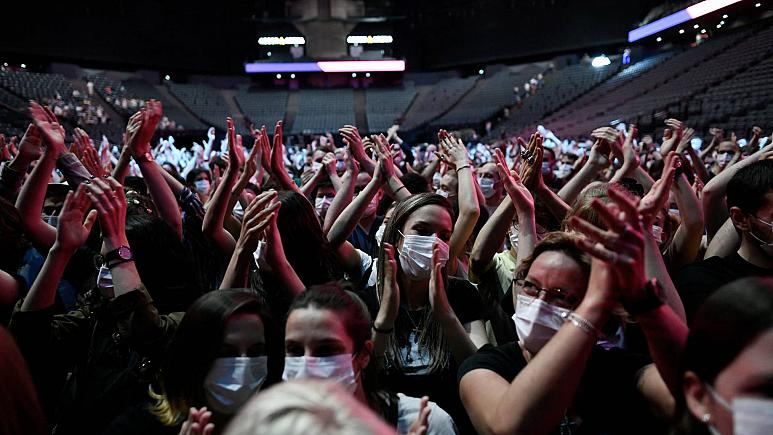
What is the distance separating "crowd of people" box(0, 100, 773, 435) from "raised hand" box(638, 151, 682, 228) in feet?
0.04

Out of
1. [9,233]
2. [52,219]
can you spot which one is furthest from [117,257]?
[52,219]

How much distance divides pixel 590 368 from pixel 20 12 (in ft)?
125

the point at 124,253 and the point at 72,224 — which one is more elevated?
the point at 72,224

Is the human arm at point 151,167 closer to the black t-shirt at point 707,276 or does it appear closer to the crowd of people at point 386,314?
the crowd of people at point 386,314

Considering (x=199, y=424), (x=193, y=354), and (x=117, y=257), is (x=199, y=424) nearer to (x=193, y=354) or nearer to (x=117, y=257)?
(x=193, y=354)

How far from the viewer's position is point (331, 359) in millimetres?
1917

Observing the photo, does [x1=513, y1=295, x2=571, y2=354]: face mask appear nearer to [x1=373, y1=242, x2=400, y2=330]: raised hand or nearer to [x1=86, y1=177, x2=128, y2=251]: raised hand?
[x1=373, y1=242, x2=400, y2=330]: raised hand

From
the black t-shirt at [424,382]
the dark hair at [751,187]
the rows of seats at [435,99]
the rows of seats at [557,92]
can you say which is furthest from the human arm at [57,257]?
the rows of seats at [435,99]

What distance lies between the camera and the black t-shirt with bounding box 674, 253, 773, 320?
2410mm

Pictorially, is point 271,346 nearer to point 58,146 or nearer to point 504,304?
point 504,304

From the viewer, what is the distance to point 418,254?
2791 mm

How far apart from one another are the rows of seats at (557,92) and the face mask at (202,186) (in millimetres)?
25921

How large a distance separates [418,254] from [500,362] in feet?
3.13

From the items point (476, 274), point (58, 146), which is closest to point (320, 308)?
point (476, 274)
